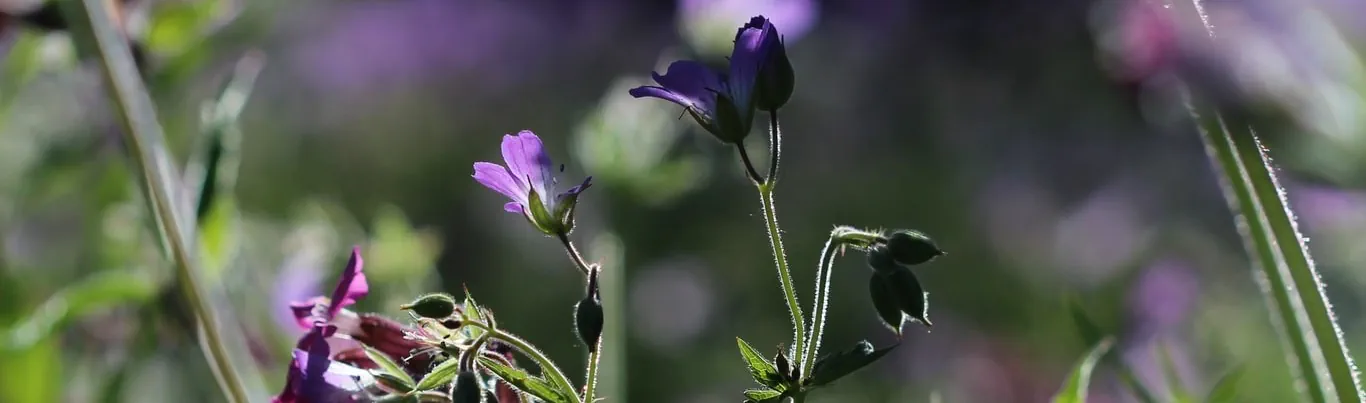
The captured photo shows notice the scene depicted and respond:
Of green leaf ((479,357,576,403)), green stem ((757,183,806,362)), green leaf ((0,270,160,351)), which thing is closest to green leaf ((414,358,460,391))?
green leaf ((479,357,576,403))

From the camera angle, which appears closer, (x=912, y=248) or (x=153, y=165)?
(x=912, y=248)

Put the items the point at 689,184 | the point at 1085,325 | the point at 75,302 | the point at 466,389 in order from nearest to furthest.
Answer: the point at 466,389 < the point at 1085,325 < the point at 75,302 < the point at 689,184

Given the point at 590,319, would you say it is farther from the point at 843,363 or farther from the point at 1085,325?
the point at 1085,325

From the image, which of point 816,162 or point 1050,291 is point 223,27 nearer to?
point 1050,291

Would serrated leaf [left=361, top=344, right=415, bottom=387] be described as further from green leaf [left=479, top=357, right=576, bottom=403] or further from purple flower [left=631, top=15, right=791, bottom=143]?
purple flower [left=631, top=15, right=791, bottom=143]

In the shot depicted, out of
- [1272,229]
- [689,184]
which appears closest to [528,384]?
[1272,229]

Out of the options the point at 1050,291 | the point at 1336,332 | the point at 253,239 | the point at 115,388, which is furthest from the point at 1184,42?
the point at 1050,291

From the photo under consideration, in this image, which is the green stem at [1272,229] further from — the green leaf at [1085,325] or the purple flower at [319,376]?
the purple flower at [319,376]
